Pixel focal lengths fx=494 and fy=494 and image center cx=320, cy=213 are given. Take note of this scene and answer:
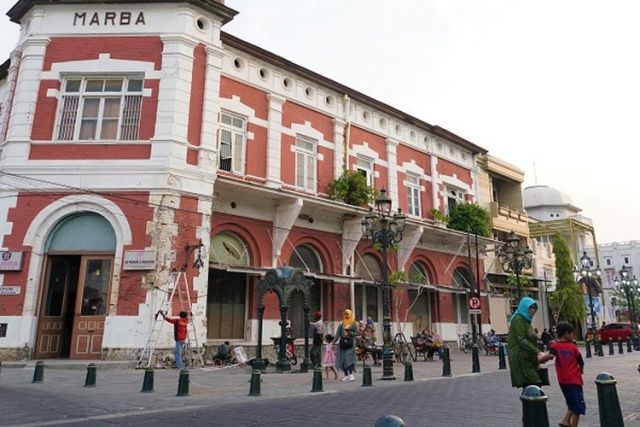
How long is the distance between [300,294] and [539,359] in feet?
44.0

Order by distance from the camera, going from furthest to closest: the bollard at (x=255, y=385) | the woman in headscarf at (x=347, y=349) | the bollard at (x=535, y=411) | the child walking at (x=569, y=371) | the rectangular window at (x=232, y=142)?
the rectangular window at (x=232, y=142), the woman in headscarf at (x=347, y=349), the bollard at (x=255, y=385), the child walking at (x=569, y=371), the bollard at (x=535, y=411)

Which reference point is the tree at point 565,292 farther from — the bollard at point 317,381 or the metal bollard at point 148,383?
the metal bollard at point 148,383

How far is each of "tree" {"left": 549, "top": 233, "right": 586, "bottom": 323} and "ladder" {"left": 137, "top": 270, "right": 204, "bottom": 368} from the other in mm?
28904

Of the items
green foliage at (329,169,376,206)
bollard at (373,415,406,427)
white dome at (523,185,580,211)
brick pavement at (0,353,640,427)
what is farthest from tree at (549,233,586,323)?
bollard at (373,415,406,427)

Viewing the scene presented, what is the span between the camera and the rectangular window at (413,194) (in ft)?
82.1

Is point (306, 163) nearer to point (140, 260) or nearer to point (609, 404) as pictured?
point (140, 260)

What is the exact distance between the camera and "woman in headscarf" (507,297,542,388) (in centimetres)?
625

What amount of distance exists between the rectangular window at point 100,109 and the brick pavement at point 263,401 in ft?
24.0

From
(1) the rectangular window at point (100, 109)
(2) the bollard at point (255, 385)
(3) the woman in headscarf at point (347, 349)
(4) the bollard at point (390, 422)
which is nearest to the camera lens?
(4) the bollard at point (390, 422)

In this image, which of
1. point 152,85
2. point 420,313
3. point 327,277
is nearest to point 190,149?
point 152,85

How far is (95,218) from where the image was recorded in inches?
599

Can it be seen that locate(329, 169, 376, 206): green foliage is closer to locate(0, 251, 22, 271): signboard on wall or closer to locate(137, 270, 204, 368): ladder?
locate(137, 270, 204, 368): ladder

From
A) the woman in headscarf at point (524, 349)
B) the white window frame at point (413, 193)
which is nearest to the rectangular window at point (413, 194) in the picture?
the white window frame at point (413, 193)

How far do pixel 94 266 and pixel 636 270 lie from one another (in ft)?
299
